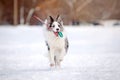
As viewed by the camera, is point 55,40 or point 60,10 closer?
point 55,40

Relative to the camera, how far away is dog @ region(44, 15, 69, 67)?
5.56 metres

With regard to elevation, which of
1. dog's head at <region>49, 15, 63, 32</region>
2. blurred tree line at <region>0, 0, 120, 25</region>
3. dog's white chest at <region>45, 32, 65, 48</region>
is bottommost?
blurred tree line at <region>0, 0, 120, 25</region>

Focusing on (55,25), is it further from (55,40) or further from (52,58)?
(52,58)

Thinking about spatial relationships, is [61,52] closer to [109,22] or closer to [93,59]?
[93,59]

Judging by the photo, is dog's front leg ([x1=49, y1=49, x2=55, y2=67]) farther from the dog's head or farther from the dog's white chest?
the dog's head

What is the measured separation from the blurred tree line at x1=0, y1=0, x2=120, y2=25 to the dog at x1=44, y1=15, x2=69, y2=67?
732 centimetres

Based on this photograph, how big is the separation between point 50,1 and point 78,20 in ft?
3.38

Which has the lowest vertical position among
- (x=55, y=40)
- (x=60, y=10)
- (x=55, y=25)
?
(x=60, y=10)

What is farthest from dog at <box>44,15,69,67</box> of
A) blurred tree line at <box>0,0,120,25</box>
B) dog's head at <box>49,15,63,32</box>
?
blurred tree line at <box>0,0,120,25</box>

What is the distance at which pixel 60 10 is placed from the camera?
521 inches

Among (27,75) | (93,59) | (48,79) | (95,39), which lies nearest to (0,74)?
(27,75)

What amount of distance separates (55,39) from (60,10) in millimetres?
7644

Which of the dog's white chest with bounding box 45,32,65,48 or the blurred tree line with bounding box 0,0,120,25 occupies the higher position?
the dog's white chest with bounding box 45,32,65,48

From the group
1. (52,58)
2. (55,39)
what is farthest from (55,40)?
(52,58)
